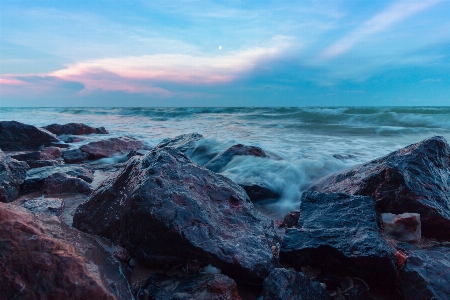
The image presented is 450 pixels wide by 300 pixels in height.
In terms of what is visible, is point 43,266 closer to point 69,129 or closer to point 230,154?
point 230,154

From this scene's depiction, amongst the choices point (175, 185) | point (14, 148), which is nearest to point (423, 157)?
point (175, 185)

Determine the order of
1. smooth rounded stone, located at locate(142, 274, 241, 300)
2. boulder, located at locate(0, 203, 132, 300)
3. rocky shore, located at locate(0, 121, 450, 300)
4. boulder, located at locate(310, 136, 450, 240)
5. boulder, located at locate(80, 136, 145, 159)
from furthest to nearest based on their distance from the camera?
boulder, located at locate(80, 136, 145, 159) < boulder, located at locate(310, 136, 450, 240) < smooth rounded stone, located at locate(142, 274, 241, 300) < rocky shore, located at locate(0, 121, 450, 300) < boulder, located at locate(0, 203, 132, 300)

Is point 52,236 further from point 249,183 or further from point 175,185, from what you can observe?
point 249,183

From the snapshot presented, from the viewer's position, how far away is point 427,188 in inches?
99.3

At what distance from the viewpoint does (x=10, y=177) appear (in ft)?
10.5

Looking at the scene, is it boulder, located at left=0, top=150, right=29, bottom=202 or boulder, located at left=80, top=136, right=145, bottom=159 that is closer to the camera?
boulder, located at left=0, top=150, right=29, bottom=202

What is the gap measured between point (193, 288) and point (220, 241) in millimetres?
301

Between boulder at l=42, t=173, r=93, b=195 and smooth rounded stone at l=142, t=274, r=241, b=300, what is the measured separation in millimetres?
2142

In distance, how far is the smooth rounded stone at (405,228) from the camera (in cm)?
221

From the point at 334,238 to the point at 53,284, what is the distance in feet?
4.76

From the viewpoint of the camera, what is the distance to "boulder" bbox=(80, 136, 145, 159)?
19.4 ft

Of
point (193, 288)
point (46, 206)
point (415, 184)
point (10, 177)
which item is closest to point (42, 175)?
point (10, 177)

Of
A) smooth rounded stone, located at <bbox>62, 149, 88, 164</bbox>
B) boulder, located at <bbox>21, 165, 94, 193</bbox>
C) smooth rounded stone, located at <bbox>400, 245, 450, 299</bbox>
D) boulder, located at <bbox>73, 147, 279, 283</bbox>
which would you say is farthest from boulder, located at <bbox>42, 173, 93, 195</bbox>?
smooth rounded stone, located at <bbox>400, 245, 450, 299</bbox>

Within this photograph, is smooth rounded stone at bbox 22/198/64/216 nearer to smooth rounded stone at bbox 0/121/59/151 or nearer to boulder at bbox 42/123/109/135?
smooth rounded stone at bbox 0/121/59/151
